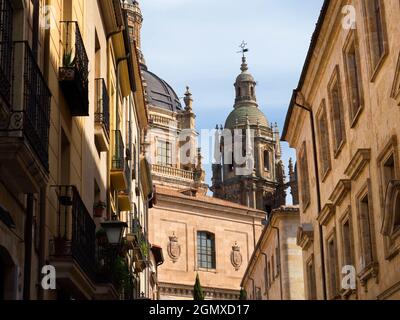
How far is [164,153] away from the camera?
254 ft

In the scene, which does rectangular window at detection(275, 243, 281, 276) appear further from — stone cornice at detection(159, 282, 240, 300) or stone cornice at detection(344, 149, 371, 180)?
stone cornice at detection(159, 282, 240, 300)

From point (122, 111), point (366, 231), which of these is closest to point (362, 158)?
point (366, 231)

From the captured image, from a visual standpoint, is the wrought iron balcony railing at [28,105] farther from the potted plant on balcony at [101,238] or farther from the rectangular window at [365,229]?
the rectangular window at [365,229]

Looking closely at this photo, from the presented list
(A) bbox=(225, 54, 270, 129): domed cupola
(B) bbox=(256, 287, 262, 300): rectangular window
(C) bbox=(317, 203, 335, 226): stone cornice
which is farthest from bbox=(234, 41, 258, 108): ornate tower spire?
(C) bbox=(317, 203, 335, 226): stone cornice

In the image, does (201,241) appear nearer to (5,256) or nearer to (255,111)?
(255,111)

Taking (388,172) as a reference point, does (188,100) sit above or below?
above

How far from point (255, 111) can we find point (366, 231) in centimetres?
8573

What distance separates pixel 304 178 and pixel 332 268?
5144mm

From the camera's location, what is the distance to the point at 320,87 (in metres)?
22.5

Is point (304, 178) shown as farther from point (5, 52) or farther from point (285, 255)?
point (5, 52)

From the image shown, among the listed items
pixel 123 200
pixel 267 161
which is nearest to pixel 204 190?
pixel 267 161

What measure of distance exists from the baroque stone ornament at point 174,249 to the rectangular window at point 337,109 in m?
42.7

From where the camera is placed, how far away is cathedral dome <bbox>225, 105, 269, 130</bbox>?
334 ft

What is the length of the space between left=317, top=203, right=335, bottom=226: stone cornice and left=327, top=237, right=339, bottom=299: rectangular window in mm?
494
